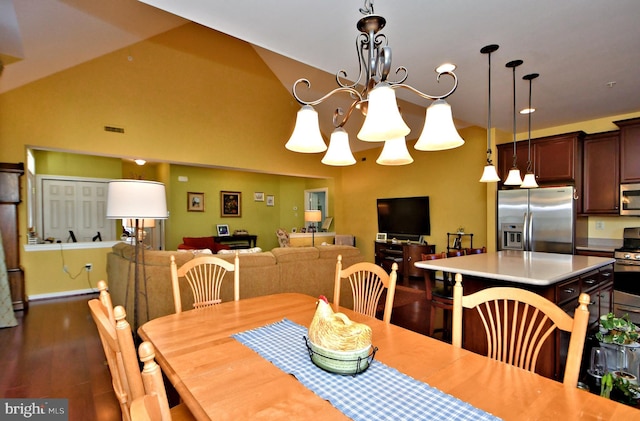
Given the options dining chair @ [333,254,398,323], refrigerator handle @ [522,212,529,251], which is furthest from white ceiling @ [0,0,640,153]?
dining chair @ [333,254,398,323]

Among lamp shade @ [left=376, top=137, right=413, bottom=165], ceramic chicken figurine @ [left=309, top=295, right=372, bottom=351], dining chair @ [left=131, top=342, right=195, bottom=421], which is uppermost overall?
lamp shade @ [left=376, top=137, right=413, bottom=165]

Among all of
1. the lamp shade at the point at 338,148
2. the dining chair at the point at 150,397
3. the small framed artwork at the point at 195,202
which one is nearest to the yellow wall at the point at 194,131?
the small framed artwork at the point at 195,202

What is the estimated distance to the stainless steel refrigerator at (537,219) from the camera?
3.85 metres

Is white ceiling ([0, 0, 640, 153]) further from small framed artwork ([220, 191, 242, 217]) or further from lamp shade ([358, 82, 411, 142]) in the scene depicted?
small framed artwork ([220, 191, 242, 217])

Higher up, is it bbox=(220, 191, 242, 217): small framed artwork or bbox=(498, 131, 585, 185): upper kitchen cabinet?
bbox=(498, 131, 585, 185): upper kitchen cabinet

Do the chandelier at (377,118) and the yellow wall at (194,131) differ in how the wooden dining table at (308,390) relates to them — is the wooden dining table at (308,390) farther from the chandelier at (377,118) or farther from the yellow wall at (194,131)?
the yellow wall at (194,131)

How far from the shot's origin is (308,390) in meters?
0.96

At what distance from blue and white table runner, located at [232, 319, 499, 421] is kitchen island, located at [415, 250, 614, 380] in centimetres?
126

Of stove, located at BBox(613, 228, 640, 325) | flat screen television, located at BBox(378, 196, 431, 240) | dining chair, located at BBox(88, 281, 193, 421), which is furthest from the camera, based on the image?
→ flat screen television, located at BBox(378, 196, 431, 240)

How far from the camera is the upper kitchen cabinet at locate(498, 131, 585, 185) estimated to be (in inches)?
159

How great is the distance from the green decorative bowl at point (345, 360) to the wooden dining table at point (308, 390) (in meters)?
0.11

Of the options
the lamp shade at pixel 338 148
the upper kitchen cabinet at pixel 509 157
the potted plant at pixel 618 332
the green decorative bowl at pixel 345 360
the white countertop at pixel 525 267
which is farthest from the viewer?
the upper kitchen cabinet at pixel 509 157

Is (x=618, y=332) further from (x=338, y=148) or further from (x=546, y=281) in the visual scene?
(x=338, y=148)

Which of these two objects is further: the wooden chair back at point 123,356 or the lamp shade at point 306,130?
the lamp shade at point 306,130
